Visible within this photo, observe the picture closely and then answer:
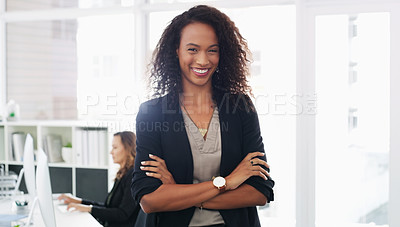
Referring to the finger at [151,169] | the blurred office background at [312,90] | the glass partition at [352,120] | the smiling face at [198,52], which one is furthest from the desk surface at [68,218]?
the glass partition at [352,120]

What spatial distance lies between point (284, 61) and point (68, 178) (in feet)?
7.03

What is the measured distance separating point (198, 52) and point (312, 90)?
73.8 inches

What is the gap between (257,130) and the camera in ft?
6.03

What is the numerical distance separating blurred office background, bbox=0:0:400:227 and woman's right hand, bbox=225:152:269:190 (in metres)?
1.41

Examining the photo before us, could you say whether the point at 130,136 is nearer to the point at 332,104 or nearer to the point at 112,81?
the point at 112,81

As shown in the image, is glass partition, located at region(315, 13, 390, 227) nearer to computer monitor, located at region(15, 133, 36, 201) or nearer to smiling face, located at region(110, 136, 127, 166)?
smiling face, located at region(110, 136, 127, 166)

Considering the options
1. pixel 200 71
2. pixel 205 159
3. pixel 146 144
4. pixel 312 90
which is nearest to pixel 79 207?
pixel 146 144

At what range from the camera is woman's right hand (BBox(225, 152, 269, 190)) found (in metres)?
1.71

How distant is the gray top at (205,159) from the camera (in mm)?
1698

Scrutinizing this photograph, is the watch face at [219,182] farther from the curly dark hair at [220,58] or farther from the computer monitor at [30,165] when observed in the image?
the computer monitor at [30,165]

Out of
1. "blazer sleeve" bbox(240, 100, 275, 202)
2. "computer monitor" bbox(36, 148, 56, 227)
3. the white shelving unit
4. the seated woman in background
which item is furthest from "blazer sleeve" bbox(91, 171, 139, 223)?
"blazer sleeve" bbox(240, 100, 275, 202)

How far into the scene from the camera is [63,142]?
13.2ft

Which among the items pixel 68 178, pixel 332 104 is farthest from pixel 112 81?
pixel 332 104

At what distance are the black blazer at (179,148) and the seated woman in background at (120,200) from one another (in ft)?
3.83
